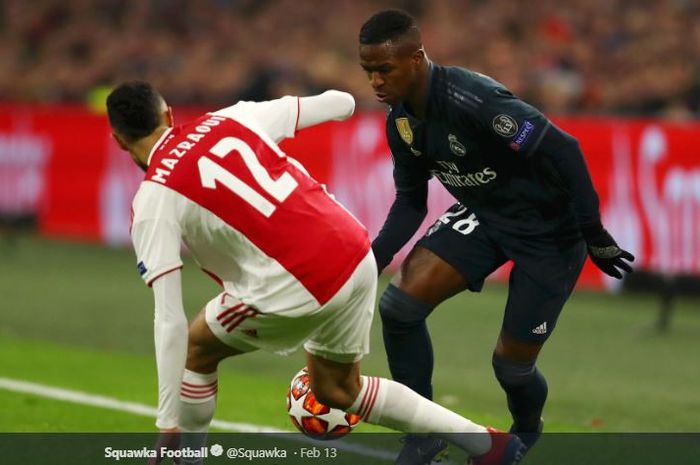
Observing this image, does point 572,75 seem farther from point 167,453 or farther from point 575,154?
point 167,453

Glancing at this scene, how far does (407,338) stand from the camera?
6160mm

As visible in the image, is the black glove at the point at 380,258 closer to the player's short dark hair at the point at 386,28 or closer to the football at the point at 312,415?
the football at the point at 312,415

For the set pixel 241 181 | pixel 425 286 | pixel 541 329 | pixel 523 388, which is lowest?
pixel 523 388

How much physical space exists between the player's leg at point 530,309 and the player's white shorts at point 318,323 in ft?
2.84

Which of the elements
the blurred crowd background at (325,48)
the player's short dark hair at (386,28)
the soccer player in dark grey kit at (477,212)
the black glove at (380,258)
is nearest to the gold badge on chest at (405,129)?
the soccer player in dark grey kit at (477,212)

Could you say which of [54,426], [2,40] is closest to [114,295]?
[54,426]

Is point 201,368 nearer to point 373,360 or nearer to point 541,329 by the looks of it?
point 541,329

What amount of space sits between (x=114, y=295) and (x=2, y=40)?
1007cm

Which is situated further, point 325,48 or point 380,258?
point 325,48

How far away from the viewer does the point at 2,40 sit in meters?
21.4

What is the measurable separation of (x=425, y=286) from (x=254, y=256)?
112 centimetres

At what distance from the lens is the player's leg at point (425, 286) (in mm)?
6090

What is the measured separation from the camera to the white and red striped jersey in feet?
16.6

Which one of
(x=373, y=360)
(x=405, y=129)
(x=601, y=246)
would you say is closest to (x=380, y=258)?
(x=405, y=129)
